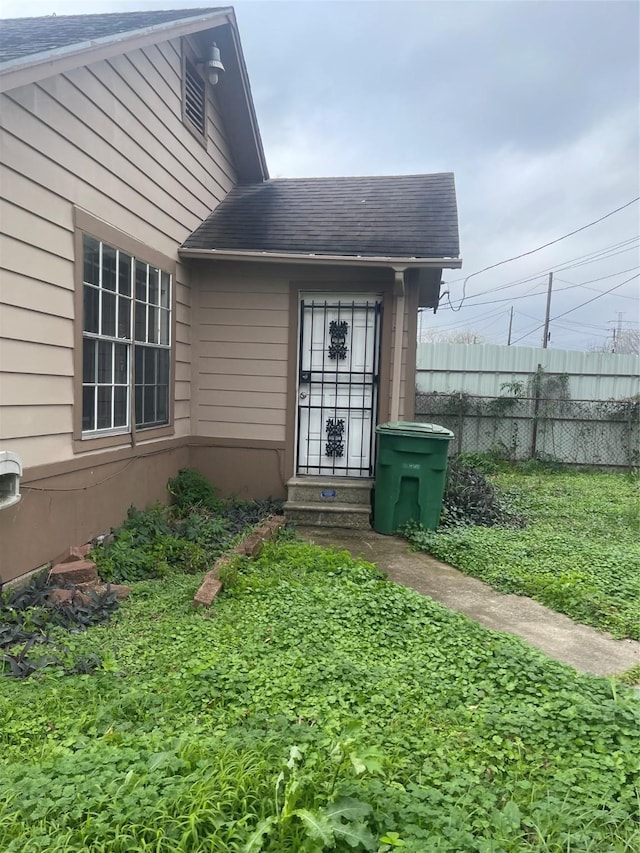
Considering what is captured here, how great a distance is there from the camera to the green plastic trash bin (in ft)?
18.2

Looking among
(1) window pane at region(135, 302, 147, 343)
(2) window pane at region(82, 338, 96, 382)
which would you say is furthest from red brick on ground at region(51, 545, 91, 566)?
(1) window pane at region(135, 302, 147, 343)

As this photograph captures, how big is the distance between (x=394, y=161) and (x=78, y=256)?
20.3m

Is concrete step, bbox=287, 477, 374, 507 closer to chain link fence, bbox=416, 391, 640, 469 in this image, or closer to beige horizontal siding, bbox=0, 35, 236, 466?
beige horizontal siding, bbox=0, 35, 236, 466

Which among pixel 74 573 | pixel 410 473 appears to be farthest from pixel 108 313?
pixel 410 473

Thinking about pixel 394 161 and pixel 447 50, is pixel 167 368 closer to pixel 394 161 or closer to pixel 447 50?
pixel 447 50

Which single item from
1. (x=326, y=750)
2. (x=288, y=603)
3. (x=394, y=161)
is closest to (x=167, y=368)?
(x=288, y=603)

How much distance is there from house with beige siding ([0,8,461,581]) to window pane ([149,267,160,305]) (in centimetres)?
2

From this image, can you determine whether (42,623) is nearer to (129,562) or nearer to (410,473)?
(129,562)

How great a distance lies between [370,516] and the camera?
19.4 feet

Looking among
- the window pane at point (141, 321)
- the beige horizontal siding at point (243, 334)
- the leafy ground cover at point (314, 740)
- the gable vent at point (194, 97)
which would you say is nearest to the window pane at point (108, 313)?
the window pane at point (141, 321)

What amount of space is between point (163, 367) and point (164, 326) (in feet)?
1.43

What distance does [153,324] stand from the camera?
5.64 meters

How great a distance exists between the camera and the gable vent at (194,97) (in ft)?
20.6

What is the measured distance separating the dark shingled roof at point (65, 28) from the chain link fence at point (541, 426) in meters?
7.46
